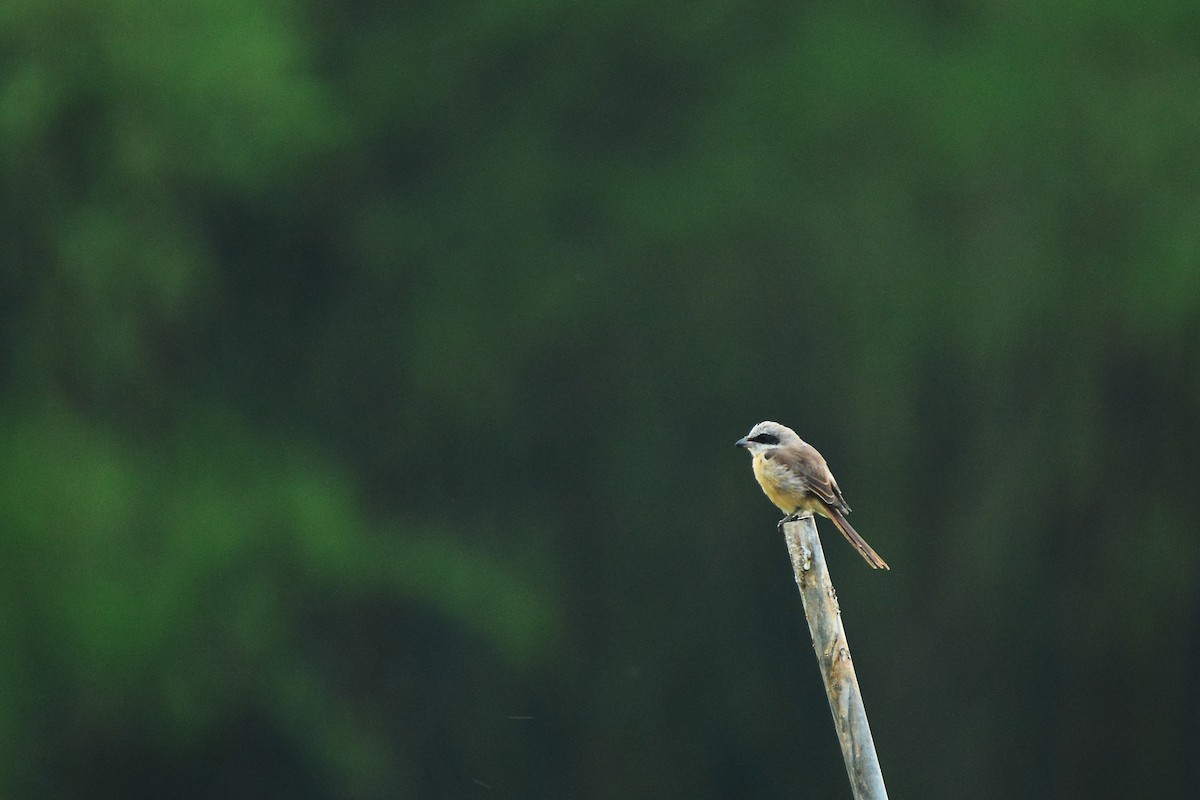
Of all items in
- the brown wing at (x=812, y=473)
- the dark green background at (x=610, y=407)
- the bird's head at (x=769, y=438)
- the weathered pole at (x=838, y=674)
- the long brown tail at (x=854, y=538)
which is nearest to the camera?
the weathered pole at (x=838, y=674)

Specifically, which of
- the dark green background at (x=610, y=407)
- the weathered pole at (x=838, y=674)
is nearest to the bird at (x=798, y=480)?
the weathered pole at (x=838, y=674)

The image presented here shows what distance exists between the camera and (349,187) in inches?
335

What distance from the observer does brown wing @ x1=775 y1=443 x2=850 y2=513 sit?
4359mm

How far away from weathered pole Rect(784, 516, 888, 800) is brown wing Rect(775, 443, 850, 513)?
0.94 metres

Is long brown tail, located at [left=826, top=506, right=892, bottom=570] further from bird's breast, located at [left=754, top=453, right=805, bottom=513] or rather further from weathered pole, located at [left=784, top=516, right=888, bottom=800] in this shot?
weathered pole, located at [left=784, top=516, right=888, bottom=800]

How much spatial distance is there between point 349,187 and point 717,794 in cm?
381

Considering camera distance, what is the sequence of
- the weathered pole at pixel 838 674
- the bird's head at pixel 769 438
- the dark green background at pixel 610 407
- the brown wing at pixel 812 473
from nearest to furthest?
the weathered pole at pixel 838 674 → the brown wing at pixel 812 473 → the bird's head at pixel 769 438 → the dark green background at pixel 610 407

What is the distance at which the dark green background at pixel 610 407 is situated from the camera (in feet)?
26.9

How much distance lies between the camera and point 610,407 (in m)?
9.02

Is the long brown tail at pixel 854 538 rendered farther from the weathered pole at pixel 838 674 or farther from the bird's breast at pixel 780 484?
the weathered pole at pixel 838 674

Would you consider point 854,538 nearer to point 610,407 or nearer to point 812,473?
point 812,473

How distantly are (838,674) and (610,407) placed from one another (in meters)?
5.69

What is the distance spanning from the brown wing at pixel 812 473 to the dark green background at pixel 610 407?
13.6ft

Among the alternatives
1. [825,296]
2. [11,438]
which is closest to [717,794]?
[825,296]
